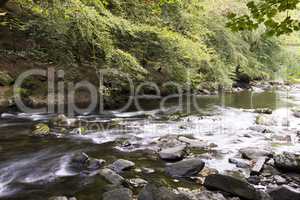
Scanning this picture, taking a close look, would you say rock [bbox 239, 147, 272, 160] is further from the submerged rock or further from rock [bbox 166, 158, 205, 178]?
the submerged rock

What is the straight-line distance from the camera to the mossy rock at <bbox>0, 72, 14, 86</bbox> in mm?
11062

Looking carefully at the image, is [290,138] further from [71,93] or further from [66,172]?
[71,93]

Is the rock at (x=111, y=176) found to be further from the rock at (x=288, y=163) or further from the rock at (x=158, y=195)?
the rock at (x=288, y=163)

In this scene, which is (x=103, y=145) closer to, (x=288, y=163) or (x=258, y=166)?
(x=258, y=166)

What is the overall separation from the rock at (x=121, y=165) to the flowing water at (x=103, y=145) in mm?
168

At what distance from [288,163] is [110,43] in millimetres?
6370

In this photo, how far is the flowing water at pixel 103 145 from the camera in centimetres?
543

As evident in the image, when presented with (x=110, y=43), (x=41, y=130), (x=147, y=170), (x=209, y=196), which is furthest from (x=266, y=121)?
(x=41, y=130)

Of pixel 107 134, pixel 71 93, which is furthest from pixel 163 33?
pixel 107 134

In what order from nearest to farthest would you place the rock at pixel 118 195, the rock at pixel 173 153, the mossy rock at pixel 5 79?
the rock at pixel 118 195 < the rock at pixel 173 153 < the mossy rock at pixel 5 79

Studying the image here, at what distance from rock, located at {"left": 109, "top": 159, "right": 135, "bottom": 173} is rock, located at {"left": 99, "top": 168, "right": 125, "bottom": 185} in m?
0.31

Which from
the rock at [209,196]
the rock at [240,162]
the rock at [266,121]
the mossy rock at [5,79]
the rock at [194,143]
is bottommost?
the rock at [209,196]

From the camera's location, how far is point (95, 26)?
9.65 metres

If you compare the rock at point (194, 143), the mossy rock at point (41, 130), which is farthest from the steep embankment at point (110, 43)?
the rock at point (194, 143)
